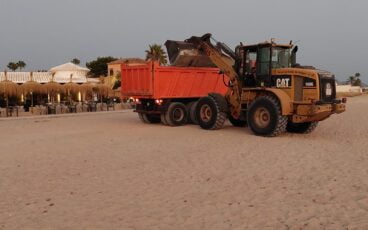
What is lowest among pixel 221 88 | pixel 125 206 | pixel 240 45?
pixel 125 206

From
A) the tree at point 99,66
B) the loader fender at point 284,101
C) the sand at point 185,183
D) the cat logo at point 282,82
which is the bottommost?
the sand at point 185,183

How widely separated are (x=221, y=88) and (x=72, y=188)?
1179 cm

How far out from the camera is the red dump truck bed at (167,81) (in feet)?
52.7

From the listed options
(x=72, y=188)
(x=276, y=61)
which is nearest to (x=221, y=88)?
(x=276, y=61)

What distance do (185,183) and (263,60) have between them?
284 inches

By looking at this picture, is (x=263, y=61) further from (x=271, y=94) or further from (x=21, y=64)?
(x=21, y=64)

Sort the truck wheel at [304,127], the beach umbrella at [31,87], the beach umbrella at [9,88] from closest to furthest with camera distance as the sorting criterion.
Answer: the truck wheel at [304,127]
the beach umbrella at [9,88]
the beach umbrella at [31,87]

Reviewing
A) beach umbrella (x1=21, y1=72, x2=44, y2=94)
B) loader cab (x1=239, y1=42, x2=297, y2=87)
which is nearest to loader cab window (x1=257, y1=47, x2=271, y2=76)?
loader cab (x1=239, y1=42, x2=297, y2=87)

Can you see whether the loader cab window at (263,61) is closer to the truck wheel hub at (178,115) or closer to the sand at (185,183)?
the sand at (185,183)

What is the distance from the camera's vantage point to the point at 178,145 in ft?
37.9

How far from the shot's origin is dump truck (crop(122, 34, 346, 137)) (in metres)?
12.4

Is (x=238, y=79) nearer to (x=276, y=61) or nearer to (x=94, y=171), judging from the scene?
(x=276, y=61)

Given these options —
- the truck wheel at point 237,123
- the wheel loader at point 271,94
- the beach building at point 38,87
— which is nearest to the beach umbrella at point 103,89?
the beach building at point 38,87

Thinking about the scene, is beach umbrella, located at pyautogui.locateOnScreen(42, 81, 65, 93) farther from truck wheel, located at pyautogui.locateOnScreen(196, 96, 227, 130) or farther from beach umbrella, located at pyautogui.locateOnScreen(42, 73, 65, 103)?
truck wheel, located at pyautogui.locateOnScreen(196, 96, 227, 130)
